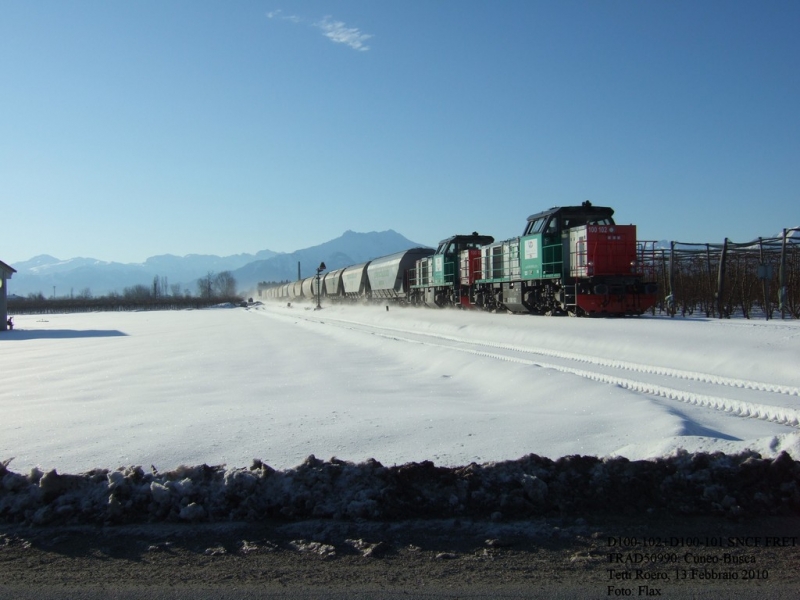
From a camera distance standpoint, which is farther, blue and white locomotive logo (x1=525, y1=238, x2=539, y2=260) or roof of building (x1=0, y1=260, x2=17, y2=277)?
roof of building (x1=0, y1=260, x2=17, y2=277)

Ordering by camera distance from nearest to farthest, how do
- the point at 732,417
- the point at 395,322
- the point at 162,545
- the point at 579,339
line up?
the point at 162,545 → the point at 732,417 → the point at 579,339 → the point at 395,322

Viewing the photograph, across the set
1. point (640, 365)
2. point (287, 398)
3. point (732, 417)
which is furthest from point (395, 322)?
point (732, 417)

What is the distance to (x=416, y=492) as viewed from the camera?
13.8 ft

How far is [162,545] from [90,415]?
4338mm

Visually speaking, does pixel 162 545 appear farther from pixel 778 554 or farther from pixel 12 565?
pixel 778 554

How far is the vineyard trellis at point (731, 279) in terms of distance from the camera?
22.9 metres

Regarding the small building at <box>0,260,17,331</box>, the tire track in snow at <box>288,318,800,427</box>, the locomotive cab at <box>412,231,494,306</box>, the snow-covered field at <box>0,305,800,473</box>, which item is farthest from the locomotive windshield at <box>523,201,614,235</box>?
the small building at <box>0,260,17,331</box>

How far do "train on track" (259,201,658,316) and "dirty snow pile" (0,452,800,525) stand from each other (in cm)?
1419

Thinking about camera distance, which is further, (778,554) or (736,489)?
(736,489)

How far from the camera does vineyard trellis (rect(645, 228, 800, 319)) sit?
22.9 metres

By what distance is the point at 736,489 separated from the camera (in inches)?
162

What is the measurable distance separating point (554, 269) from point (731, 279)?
39.4 ft

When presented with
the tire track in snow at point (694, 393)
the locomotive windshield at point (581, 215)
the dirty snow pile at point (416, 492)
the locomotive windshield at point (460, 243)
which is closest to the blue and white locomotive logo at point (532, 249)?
the locomotive windshield at point (581, 215)

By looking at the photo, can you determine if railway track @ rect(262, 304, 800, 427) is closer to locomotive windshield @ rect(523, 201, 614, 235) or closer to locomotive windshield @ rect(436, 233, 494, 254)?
locomotive windshield @ rect(523, 201, 614, 235)
